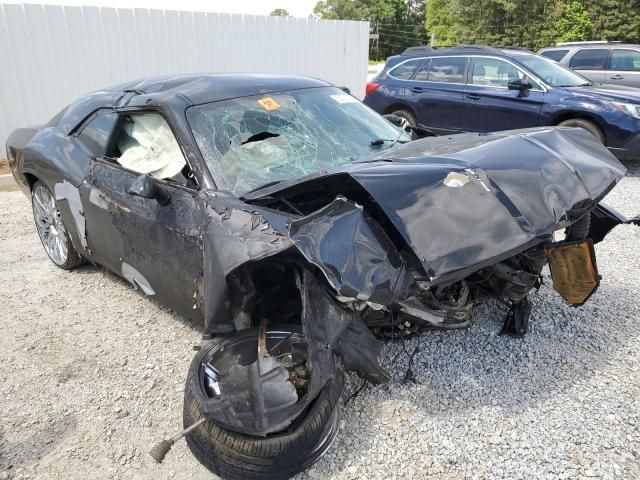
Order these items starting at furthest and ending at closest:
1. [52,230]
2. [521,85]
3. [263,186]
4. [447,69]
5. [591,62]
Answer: [591,62], [447,69], [521,85], [52,230], [263,186]

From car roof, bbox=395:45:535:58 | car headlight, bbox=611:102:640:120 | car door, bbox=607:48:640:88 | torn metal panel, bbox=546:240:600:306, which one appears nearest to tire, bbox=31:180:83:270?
torn metal panel, bbox=546:240:600:306

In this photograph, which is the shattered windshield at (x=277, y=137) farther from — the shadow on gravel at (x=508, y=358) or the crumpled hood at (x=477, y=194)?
the shadow on gravel at (x=508, y=358)

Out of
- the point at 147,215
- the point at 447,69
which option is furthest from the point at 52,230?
the point at 447,69

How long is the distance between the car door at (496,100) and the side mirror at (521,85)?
0.03 m

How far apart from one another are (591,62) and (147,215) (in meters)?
11.2

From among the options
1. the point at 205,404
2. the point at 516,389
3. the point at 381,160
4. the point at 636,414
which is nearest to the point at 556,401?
the point at 516,389

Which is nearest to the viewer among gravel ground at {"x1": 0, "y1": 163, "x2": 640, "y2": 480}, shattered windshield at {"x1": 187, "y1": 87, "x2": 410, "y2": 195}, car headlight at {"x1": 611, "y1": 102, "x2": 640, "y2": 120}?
gravel ground at {"x1": 0, "y1": 163, "x2": 640, "y2": 480}

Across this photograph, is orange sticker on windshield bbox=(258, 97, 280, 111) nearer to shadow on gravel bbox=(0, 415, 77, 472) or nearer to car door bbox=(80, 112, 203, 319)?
car door bbox=(80, 112, 203, 319)

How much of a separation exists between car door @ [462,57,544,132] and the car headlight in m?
0.95

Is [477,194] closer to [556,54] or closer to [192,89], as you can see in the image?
[192,89]

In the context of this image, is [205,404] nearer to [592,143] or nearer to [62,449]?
[62,449]

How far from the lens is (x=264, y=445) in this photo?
2043 mm

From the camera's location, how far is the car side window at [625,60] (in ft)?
34.2

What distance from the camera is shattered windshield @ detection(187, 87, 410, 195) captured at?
2.79 metres
